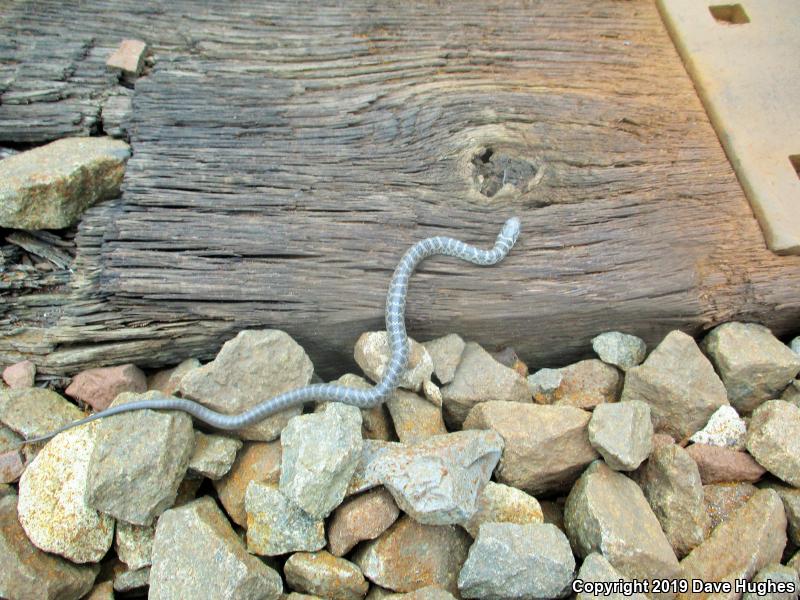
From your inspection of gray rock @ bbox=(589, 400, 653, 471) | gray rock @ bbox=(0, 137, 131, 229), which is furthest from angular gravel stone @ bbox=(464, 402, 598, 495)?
gray rock @ bbox=(0, 137, 131, 229)

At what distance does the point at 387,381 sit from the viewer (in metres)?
4.66

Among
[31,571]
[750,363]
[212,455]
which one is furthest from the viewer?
[750,363]

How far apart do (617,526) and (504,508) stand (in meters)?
0.76

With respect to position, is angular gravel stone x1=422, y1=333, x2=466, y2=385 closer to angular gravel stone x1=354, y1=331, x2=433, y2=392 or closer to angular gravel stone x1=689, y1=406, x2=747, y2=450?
angular gravel stone x1=354, y1=331, x2=433, y2=392

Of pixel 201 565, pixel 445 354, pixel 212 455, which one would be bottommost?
pixel 201 565

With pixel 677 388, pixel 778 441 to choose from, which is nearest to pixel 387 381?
pixel 677 388

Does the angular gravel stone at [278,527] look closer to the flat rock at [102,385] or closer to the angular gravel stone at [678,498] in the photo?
Answer: the flat rock at [102,385]

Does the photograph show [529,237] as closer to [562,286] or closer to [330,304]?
[562,286]

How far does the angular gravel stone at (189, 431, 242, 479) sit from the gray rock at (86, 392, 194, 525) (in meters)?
0.08

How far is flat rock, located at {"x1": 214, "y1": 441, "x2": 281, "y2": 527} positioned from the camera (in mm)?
4098

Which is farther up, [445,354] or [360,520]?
[445,354]

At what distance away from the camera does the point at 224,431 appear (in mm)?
4473

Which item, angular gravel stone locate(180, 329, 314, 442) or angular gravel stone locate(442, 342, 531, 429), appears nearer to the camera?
angular gravel stone locate(180, 329, 314, 442)

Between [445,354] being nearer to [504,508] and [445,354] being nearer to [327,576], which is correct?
[504,508]
